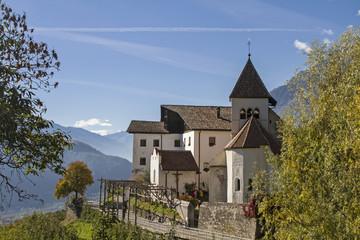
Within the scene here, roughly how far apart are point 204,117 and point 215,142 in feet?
14.7

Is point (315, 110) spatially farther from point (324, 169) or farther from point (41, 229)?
point (41, 229)

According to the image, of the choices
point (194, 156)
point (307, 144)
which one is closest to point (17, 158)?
point (307, 144)

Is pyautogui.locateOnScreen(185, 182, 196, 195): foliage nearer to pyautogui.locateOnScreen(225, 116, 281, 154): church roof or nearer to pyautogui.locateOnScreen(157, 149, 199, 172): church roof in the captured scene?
pyautogui.locateOnScreen(157, 149, 199, 172): church roof

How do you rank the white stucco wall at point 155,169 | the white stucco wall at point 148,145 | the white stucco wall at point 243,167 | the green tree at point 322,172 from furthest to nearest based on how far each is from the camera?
the white stucco wall at point 148,145 → the white stucco wall at point 155,169 → the white stucco wall at point 243,167 → the green tree at point 322,172

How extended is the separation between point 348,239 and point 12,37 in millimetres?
13627

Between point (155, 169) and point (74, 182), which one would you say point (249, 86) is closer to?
point (155, 169)

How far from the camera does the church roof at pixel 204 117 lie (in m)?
51.3

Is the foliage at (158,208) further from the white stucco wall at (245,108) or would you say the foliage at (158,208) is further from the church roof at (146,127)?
the church roof at (146,127)

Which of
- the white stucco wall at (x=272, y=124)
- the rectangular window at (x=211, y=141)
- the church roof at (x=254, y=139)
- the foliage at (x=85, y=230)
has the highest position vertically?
the white stucco wall at (x=272, y=124)

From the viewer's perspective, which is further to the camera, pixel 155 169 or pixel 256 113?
pixel 155 169

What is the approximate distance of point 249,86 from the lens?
1797 inches

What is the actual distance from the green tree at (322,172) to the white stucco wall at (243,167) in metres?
13.9

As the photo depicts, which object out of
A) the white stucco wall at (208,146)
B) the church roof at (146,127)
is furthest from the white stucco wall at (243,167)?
the church roof at (146,127)

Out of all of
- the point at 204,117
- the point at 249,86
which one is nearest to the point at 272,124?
the point at 249,86
